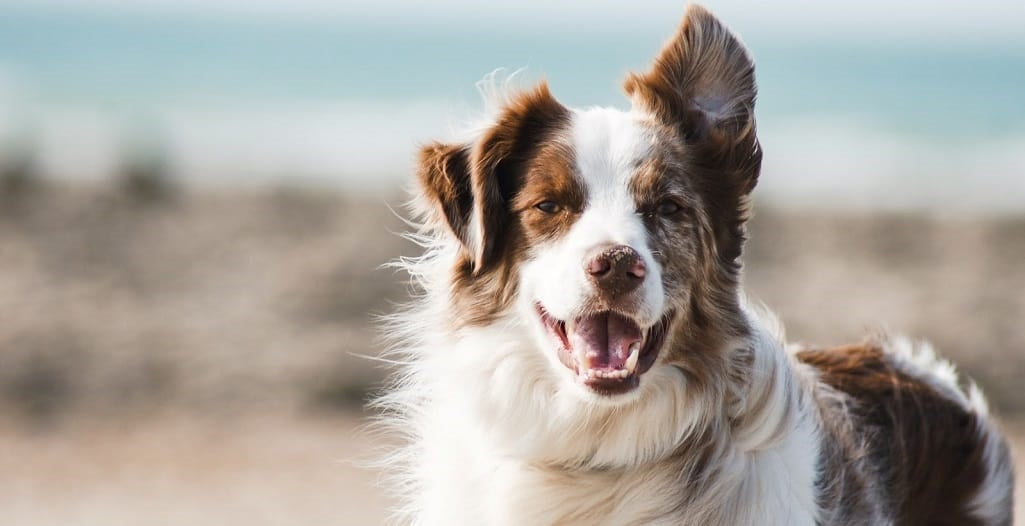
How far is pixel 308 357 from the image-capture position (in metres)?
12.9

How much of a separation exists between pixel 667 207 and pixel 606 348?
505mm

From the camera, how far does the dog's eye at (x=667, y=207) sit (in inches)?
170

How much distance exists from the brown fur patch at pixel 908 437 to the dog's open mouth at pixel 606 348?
1.03 metres

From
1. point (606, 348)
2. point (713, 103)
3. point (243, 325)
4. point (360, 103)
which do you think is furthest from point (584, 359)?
point (360, 103)

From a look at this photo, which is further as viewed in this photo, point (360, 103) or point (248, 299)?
point (360, 103)

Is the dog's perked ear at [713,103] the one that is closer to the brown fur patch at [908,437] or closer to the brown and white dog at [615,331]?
the brown and white dog at [615,331]

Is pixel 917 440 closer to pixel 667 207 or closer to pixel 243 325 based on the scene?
pixel 667 207

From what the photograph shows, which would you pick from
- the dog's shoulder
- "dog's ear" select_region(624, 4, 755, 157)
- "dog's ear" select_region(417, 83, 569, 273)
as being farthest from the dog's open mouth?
the dog's shoulder

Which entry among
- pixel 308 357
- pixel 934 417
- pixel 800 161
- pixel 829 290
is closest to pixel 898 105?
pixel 800 161

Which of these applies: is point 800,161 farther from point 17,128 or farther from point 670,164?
point 670,164

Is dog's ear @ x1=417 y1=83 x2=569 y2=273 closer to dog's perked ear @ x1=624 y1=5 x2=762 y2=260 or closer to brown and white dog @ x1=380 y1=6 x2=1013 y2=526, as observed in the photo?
brown and white dog @ x1=380 y1=6 x2=1013 y2=526

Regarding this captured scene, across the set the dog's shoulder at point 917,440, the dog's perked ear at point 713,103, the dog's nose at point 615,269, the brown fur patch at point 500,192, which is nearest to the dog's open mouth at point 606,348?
the dog's nose at point 615,269

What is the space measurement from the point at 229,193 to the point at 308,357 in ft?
15.3

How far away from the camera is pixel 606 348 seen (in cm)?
420
